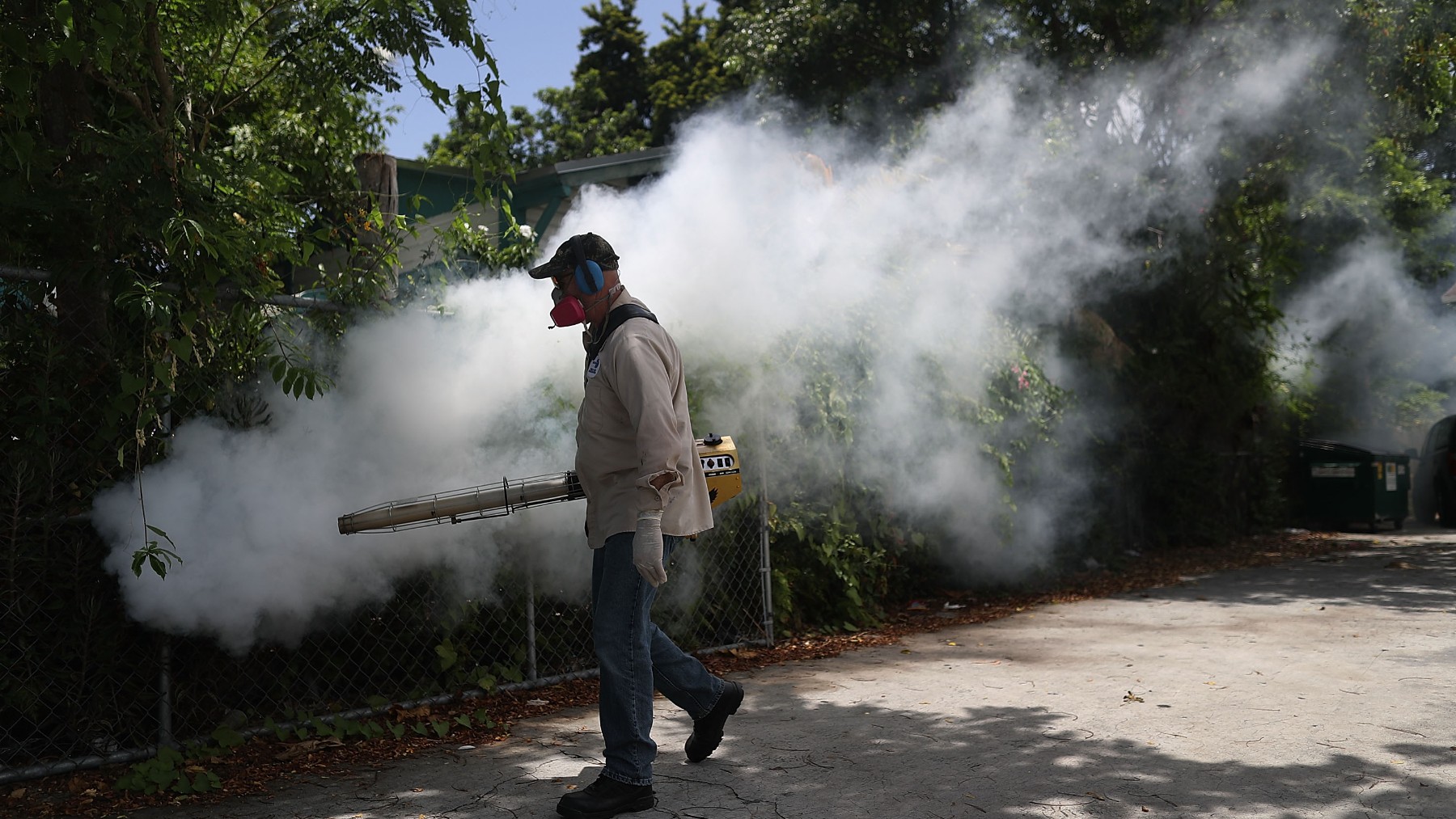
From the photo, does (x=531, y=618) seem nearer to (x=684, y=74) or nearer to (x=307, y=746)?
(x=307, y=746)

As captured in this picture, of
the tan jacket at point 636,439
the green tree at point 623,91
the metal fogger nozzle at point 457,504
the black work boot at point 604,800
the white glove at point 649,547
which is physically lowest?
the black work boot at point 604,800

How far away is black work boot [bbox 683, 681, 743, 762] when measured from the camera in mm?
3984

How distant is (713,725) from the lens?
402cm

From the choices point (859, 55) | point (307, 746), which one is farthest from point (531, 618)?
point (859, 55)

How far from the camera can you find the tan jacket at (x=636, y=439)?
342 cm

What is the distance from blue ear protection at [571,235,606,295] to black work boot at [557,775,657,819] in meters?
1.58

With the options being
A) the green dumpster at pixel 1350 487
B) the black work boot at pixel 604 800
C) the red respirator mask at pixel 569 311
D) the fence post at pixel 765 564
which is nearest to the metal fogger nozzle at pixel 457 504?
the red respirator mask at pixel 569 311

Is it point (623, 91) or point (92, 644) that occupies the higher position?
point (623, 91)

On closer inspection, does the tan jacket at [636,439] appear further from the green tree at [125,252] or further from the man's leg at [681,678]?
the green tree at [125,252]

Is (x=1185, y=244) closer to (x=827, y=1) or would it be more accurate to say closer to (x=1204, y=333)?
(x=1204, y=333)

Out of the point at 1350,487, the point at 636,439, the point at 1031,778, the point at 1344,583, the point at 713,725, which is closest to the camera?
the point at 636,439

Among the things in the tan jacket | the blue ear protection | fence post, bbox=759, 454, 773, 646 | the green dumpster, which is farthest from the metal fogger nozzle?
the green dumpster

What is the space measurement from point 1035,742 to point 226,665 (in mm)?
3123

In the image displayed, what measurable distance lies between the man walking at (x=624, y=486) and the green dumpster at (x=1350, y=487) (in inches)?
552
